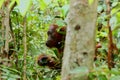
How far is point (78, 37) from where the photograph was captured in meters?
0.76

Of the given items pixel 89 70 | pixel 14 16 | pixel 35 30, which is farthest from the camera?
pixel 35 30

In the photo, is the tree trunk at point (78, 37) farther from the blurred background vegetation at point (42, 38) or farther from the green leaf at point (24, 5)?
the green leaf at point (24, 5)

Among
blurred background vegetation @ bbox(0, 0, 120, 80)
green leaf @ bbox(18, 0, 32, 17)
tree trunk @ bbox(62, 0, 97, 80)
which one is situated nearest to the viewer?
green leaf @ bbox(18, 0, 32, 17)

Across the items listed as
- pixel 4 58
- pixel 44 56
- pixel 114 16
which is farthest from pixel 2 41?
pixel 114 16

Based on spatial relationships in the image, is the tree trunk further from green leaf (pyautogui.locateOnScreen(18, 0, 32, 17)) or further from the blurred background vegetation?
green leaf (pyautogui.locateOnScreen(18, 0, 32, 17))

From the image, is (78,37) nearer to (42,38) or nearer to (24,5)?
(24,5)

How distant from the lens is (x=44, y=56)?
1510 mm

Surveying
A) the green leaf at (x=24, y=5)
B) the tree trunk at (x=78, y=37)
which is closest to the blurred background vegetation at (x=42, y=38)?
the tree trunk at (x=78, y=37)

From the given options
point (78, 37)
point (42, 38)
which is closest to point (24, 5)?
point (78, 37)

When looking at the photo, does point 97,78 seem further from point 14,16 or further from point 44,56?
point 14,16

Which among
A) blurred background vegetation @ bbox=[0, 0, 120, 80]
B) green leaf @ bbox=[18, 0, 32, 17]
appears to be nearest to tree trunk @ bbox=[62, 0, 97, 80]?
blurred background vegetation @ bbox=[0, 0, 120, 80]

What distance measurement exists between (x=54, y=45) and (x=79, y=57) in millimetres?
681

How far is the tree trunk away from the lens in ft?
2.50

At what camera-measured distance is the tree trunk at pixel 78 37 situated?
30.0 inches
